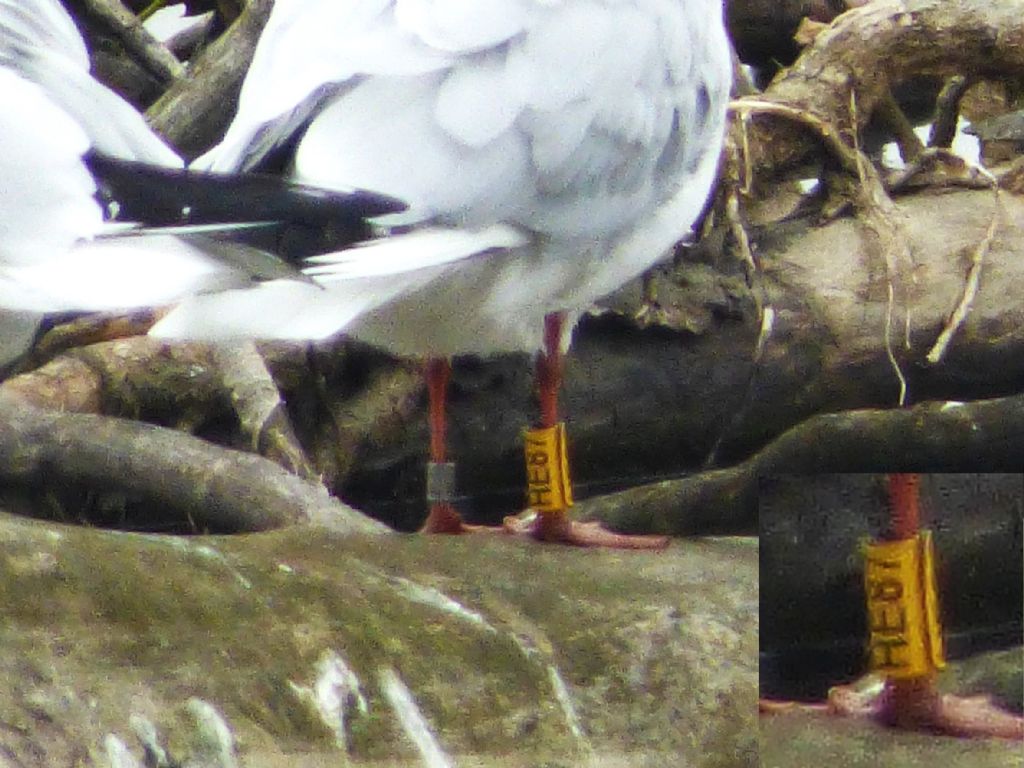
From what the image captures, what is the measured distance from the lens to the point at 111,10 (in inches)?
150

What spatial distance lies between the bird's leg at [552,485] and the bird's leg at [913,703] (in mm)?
1616

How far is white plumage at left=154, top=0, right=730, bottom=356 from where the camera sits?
7.01 ft

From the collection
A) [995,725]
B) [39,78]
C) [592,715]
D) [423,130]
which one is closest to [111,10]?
[39,78]

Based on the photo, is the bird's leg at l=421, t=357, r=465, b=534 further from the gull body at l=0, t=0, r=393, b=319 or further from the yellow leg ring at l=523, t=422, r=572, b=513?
the gull body at l=0, t=0, r=393, b=319

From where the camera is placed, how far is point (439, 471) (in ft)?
9.46

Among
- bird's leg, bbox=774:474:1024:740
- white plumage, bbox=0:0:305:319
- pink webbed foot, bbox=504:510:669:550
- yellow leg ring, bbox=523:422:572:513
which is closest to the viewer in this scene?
bird's leg, bbox=774:474:1024:740

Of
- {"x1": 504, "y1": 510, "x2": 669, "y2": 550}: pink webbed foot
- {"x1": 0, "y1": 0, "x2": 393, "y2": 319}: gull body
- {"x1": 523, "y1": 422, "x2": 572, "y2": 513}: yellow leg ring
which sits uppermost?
{"x1": 0, "y1": 0, "x2": 393, "y2": 319}: gull body

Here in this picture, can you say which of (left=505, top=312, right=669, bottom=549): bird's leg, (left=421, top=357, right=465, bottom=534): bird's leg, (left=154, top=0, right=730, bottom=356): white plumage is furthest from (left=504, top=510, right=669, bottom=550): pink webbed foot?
(left=154, top=0, right=730, bottom=356): white plumage

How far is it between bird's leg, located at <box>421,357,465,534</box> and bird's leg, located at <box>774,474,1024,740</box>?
69.8 inches

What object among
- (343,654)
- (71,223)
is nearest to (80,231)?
(71,223)

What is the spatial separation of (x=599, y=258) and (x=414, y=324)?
33 centimetres

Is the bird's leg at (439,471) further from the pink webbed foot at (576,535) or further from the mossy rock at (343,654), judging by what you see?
the mossy rock at (343,654)

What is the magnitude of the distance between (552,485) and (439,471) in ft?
0.68

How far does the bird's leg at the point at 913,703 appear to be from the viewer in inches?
39.4
